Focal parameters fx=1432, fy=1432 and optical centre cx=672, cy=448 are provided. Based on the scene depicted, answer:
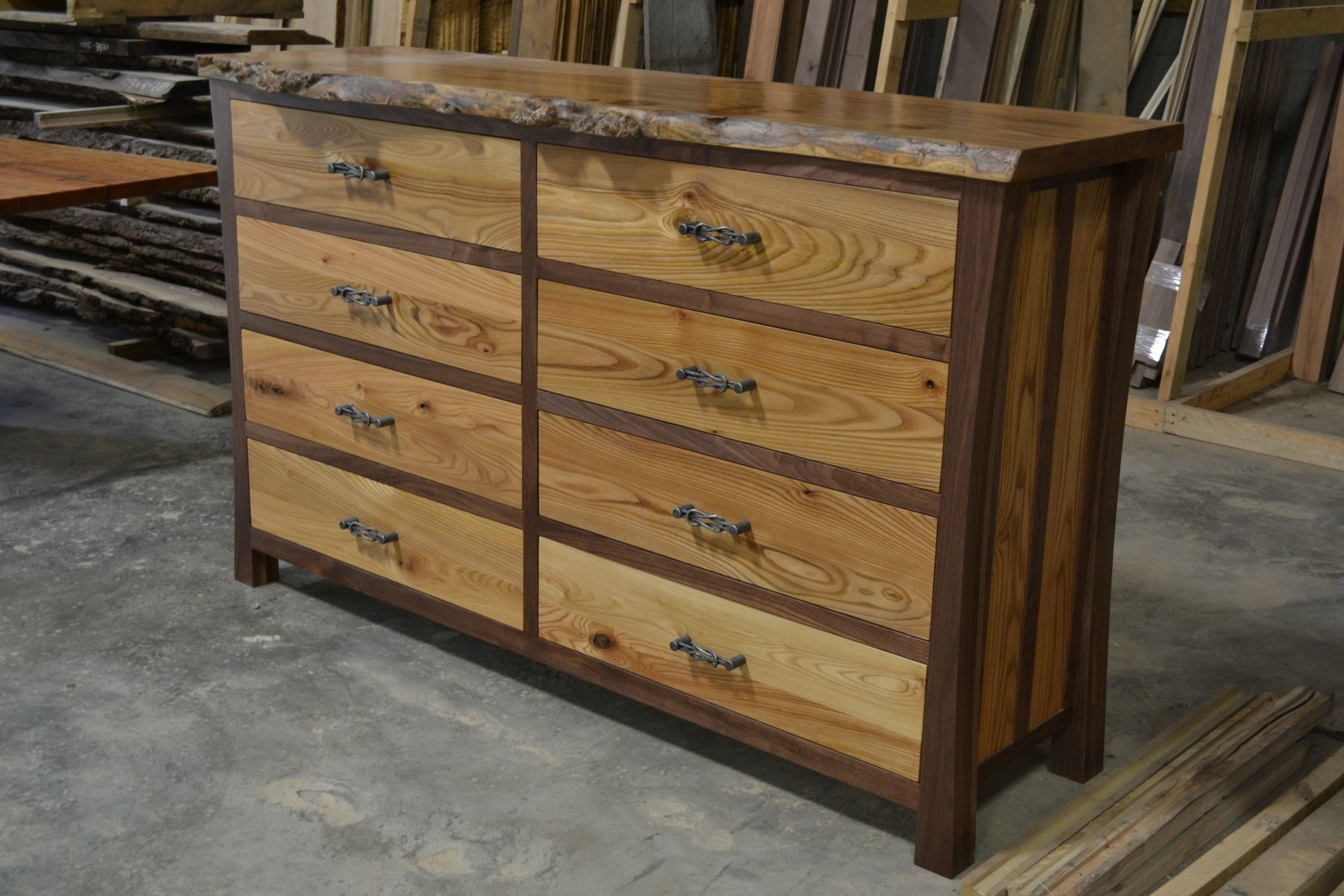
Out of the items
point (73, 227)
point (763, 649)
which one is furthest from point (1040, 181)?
point (73, 227)

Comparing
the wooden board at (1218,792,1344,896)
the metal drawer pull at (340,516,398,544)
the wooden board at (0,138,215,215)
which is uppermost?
the wooden board at (0,138,215,215)

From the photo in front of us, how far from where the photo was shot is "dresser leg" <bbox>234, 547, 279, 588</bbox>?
127 inches

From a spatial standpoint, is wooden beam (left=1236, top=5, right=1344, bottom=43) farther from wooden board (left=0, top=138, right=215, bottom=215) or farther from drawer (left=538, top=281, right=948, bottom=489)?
wooden board (left=0, top=138, right=215, bottom=215)

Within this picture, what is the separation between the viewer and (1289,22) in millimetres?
4266

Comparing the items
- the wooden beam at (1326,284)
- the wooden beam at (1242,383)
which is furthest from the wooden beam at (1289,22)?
the wooden beam at (1242,383)

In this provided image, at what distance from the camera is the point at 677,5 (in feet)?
17.4

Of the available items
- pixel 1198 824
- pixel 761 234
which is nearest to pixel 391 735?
pixel 761 234

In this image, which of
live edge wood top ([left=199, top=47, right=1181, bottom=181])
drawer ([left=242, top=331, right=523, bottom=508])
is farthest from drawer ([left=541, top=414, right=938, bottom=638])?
live edge wood top ([left=199, top=47, right=1181, bottom=181])

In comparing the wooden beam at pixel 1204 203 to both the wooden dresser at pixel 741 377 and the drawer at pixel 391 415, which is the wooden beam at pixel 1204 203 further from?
the drawer at pixel 391 415

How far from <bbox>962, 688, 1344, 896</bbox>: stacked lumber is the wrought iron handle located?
817 mm

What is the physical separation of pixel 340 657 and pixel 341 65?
3.89ft

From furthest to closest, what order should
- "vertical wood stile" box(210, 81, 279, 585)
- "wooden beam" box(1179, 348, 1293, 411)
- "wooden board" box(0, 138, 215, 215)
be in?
"wooden beam" box(1179, 348, 1293, 411) → "wooden board" box(0, 138, 215, 215) → "vertical wood stile" box(210, 81, 279, 585)

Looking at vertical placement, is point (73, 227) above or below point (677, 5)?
below

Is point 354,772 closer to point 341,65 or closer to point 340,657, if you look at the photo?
point 340,657
